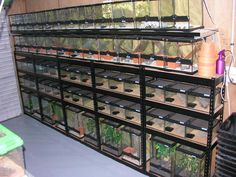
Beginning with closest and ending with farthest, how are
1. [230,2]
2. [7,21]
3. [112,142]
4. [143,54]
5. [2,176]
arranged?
[2,176], [230,2], [143,54], [112,142], [7,21]

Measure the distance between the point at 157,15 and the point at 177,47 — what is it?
0.33m

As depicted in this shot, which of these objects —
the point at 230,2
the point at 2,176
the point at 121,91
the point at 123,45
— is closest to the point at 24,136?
the point at 121,91

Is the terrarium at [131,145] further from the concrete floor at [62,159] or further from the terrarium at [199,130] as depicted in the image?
the terrarium at [199,130]

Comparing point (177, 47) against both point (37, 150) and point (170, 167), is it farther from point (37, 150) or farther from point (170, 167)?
point (37, 150)

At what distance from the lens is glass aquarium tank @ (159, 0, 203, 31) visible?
6.75 ft

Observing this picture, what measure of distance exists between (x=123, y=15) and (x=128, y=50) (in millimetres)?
346

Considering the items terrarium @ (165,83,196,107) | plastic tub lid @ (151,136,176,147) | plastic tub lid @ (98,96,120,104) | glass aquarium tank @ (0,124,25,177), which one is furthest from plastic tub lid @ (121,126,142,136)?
glass aquarium tank @ (0,124,25,177)

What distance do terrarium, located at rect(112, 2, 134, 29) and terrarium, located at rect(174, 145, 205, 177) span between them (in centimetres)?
127

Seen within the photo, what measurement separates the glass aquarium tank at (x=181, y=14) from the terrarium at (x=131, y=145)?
1.18 m

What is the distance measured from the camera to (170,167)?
2.44 metres

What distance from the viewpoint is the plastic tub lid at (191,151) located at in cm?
222

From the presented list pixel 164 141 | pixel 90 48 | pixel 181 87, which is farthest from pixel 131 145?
pixel 90 48

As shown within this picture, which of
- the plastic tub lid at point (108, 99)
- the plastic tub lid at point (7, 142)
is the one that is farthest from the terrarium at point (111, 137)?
the plastic tub lid at point (7, 142)

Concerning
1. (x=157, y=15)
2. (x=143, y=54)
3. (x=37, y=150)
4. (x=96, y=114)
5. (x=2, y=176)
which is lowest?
(x=37, y=150)
